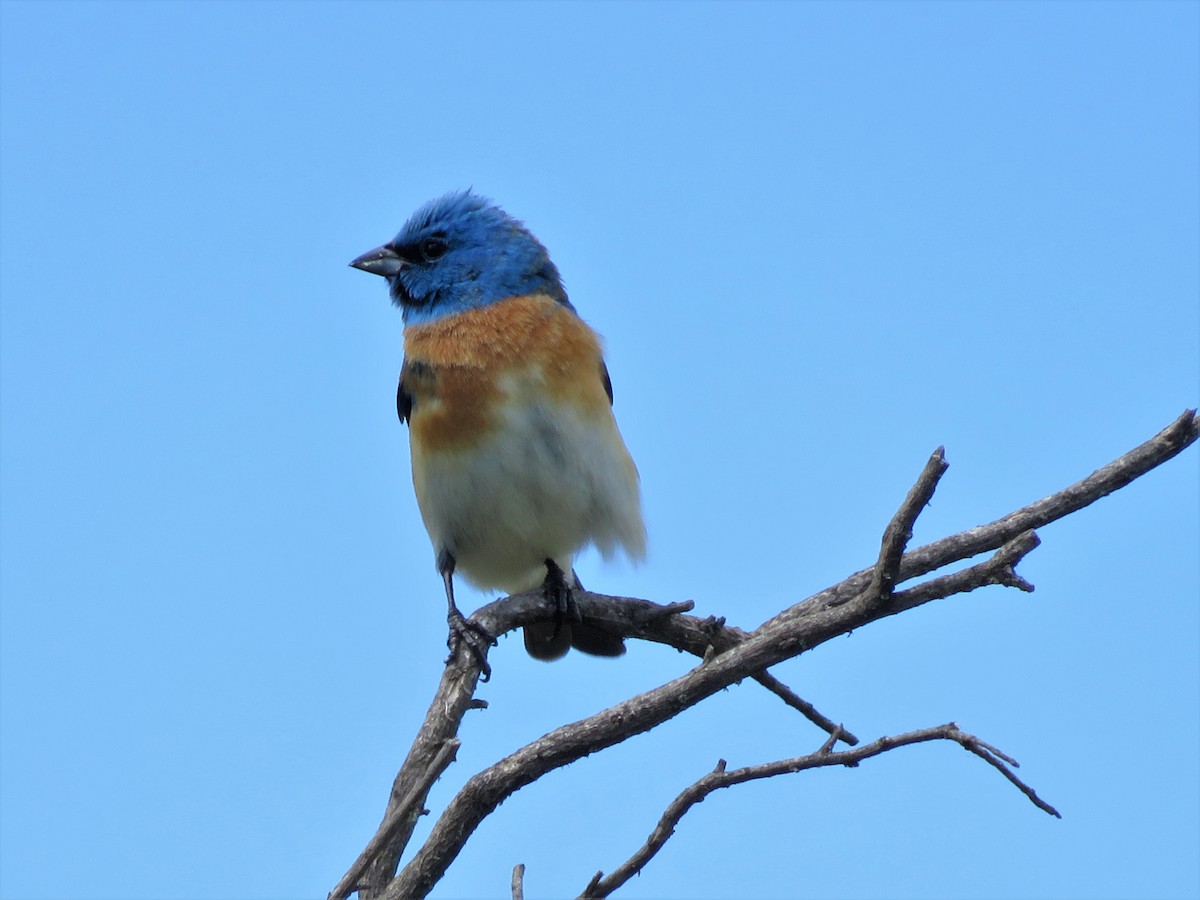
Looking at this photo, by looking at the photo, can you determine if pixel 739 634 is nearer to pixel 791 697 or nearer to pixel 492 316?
pixel 791 697

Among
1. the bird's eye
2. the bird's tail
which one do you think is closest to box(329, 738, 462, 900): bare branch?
the bird's tail

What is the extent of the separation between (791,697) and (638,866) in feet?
4.27

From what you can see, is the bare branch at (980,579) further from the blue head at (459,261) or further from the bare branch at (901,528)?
the blue head at (459,261)

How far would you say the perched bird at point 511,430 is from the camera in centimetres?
670

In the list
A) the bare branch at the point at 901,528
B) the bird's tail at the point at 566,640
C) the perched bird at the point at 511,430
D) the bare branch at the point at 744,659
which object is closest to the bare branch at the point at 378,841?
the bare branch at the point at 744,659

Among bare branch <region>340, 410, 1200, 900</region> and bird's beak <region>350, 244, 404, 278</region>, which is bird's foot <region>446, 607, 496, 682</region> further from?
bird's beak <region>350, 244, 404, 278</region>

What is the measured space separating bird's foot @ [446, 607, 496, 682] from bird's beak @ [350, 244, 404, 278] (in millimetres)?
2338

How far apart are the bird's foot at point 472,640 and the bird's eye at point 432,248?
7.61ft

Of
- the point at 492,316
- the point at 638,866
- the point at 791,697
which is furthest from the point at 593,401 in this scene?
the point at 638,866

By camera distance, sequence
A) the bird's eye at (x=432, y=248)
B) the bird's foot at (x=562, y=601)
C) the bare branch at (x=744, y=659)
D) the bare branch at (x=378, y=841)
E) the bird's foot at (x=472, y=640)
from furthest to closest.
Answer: the bird's eye at (x=432, y=248) < the bird's foot at (x=562, y=601) < the bird's foot at (x=472, y=640) < the bare branch at (x=744, y=659) < the bare branch at (x=378, y=841)

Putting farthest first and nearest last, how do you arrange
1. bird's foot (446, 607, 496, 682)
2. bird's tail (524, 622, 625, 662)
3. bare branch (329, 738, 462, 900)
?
bird's tail (524, 622, 625, 662) < bird's foot (446, 607, 496, 682) < bare branch (329, 738, 462, 900)

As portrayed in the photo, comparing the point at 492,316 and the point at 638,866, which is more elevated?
the point at 492,316

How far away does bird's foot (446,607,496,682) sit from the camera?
19.2 ft

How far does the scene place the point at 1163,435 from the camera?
4395 mm
